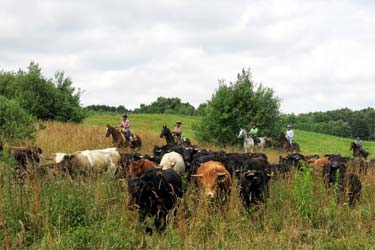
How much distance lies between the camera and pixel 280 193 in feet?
29.9

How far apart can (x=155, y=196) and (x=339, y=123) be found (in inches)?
3122

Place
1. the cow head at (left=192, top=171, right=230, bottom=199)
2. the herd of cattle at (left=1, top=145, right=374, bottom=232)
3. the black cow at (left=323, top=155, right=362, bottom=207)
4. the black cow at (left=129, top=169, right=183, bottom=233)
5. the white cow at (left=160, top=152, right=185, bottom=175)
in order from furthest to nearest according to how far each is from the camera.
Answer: the white cow at (left=160, top=152, right=185, bottom=175), the black cow at (left=323, top=155, right=362, bottom=207), the cow head at (left=192, top=171, right=230, bottom=199), the herd of cattle at (left=1, top=145, right=374, bottom=232), the black cow at (left=129, top=169, right=183, bottom=233)

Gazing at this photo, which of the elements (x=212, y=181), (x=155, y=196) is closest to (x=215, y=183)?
(x=212, y=181)

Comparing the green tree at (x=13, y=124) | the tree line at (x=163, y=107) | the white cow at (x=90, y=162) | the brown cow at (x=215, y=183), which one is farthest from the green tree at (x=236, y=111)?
the tree line at (x=163, y=107)

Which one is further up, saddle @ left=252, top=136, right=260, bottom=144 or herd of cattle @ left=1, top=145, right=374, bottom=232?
saddle @ left=252, top=136, right=260, bottom=144

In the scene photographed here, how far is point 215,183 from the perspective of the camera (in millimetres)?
8727

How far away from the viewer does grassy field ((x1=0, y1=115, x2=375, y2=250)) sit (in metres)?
6.39

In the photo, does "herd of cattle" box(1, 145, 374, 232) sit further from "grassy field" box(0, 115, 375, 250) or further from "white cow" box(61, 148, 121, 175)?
"grassy field" box(0, 115, 375, 250)

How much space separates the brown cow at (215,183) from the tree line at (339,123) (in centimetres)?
5388

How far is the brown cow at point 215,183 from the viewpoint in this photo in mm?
8312

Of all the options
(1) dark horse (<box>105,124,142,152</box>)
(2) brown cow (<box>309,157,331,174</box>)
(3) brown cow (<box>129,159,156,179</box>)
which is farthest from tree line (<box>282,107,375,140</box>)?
(3) brown cow (<box>129,159,156,179</box>)

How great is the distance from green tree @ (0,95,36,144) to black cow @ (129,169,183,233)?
9206mm

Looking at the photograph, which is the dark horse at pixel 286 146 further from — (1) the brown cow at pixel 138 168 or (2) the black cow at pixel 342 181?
(1) the brown cow at pixel 138 168

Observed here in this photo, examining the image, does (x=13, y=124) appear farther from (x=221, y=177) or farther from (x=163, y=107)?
(x=163, y=107)
